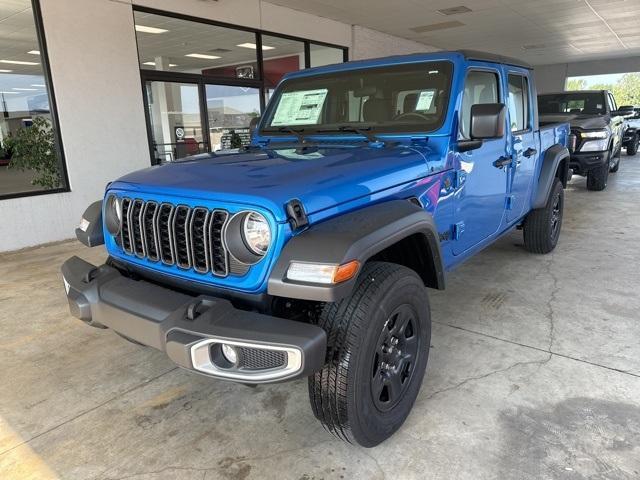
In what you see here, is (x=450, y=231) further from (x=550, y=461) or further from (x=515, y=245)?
(x=515, y=245)

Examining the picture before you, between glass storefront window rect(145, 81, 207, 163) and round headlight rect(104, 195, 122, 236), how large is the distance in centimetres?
503

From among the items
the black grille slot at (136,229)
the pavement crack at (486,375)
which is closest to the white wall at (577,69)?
the pavement crack at (486,375)

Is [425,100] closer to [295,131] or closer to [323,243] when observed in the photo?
[295,131]

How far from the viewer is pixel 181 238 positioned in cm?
195

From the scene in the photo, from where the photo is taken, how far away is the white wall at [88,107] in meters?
5.62

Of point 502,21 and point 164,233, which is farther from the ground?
point 502,21

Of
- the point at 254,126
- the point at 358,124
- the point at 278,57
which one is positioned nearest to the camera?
the point at 358,124

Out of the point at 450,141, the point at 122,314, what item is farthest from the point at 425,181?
the point at 122,314

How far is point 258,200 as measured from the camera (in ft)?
5.70

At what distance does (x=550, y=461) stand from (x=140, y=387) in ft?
6.91

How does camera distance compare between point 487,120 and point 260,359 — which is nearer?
point 260,359

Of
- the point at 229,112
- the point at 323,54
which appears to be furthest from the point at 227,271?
the point at 323,54

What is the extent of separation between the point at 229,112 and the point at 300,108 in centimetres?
558

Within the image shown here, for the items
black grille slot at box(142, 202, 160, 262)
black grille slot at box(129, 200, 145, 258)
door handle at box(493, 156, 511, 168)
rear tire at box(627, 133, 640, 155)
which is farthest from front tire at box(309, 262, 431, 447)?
rear tire at box(627, 133, 640, 155)
